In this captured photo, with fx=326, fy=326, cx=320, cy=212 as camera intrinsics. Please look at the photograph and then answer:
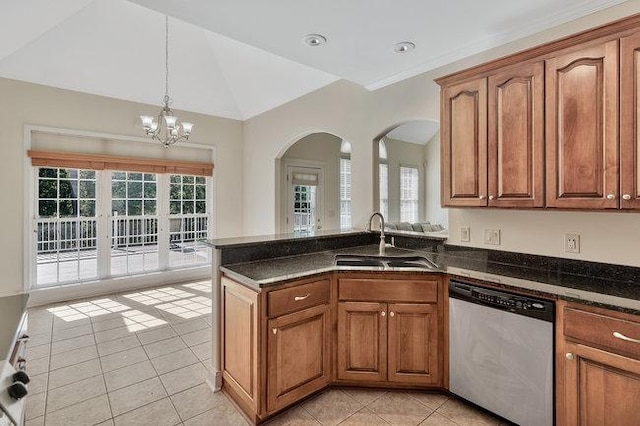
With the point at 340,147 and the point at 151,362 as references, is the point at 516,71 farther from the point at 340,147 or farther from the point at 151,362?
the point at 340,147

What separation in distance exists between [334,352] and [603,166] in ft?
6.66

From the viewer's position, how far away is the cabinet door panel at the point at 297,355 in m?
2.05

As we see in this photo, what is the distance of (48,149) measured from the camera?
174 inches

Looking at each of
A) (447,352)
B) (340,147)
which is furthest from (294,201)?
(447,352)

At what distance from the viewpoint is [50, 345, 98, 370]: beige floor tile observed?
2799mm

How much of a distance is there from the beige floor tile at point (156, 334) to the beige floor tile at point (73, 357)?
0.41m

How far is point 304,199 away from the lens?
6.23m

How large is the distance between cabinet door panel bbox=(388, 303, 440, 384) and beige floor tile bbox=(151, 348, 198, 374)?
1.77m

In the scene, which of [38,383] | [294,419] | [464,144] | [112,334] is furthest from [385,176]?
[38,383]

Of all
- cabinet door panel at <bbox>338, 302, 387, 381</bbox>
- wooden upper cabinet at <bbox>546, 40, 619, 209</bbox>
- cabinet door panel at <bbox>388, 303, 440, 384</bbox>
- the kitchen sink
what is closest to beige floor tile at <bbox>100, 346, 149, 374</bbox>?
cabinet door panel at <bbox>338, 302, 387, 381</bbox>

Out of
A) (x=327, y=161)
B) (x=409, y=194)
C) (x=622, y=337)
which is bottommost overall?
(x=622, y=337)

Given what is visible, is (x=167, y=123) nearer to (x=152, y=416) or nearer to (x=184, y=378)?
(x=184, y=378)

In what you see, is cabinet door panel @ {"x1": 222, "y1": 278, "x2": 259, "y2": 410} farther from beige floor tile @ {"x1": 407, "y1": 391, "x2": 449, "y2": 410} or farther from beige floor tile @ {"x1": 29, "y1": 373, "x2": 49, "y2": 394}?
beige floor tile @ {"x1": 29, "y1": 373, "x2": 49, "y2": 394}

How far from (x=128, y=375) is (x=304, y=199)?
4119 mm
